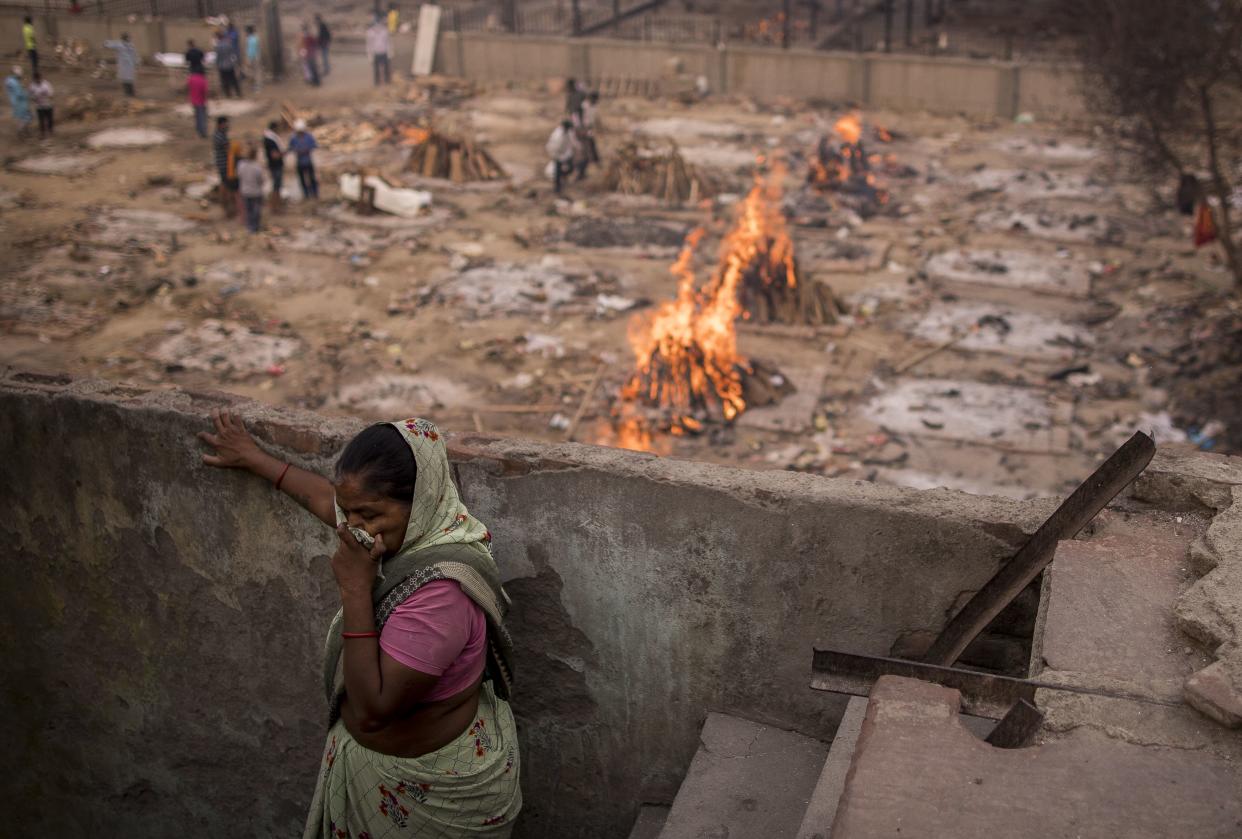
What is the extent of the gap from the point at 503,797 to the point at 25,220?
51.6 feet

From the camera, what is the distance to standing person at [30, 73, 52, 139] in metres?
20.1

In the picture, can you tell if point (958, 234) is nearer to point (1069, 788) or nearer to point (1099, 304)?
point (1099, 304)

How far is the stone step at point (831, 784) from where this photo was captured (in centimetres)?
296

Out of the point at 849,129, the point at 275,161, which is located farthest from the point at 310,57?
the point at 849,129

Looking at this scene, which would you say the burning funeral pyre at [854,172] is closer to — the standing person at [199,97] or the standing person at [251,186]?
the standing person at [251,186]

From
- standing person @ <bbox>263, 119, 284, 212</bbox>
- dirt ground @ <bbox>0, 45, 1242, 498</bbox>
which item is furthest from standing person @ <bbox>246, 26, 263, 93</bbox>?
standing person @ <bbox>263, 119, 284, 212</bbox>

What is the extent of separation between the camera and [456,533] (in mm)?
3178

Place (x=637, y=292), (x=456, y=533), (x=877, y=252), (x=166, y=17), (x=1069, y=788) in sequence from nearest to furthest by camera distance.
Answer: (x=1069, y=788) → (x=456, y=533) → (x=637, y=292) → (x=877, y=252) → (x=166, y=17)

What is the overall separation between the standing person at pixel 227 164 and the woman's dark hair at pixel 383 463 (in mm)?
14556

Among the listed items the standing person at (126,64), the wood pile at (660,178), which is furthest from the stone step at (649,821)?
the standing person at (126,64)

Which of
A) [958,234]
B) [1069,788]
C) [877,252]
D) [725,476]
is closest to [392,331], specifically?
[877,252]

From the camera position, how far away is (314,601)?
13.7 ft

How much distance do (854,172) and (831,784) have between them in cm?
1599

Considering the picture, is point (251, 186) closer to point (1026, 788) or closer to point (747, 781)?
point (747, 781)
